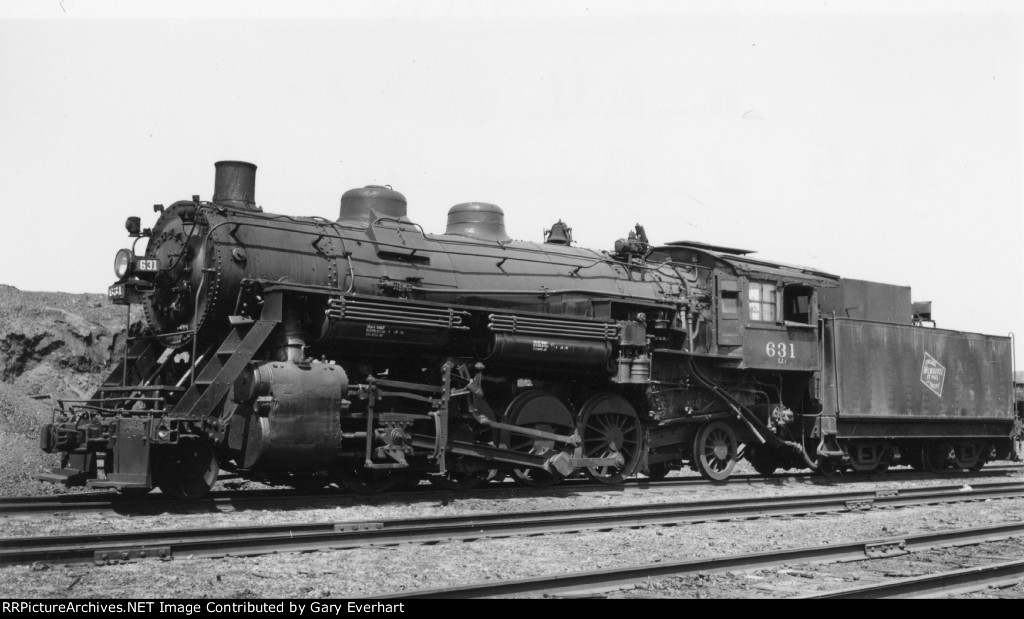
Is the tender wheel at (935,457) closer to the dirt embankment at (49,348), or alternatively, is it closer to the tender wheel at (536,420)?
the tender wheel at (536,420)

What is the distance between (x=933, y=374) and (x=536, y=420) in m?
8.00

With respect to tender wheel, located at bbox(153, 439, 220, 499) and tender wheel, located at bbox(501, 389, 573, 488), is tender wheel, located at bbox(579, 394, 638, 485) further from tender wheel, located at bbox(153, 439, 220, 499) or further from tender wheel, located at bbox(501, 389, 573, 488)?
tender wheel, located at bbox(153, 439, 220, 499)

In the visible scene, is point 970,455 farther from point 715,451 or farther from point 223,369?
point 223,369

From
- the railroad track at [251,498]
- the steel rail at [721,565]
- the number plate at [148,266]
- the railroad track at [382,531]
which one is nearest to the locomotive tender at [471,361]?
the number plate at [148,266]

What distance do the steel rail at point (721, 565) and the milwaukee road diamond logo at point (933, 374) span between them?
23.1 ft

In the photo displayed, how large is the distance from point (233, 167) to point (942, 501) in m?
9.76

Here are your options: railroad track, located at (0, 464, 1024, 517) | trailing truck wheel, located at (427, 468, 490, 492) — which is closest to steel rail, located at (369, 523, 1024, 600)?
railroad track, located at (0, 464, 1024, 517)

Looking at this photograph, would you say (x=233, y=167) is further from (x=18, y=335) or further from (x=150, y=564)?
(x=18, y=335)

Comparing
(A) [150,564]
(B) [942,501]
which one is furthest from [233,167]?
(B) [942,501]

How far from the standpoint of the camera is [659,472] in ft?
47.3

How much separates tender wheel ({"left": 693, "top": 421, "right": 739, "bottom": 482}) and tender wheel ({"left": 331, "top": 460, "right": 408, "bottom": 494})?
4807mm

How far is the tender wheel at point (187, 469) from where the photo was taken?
372 inches

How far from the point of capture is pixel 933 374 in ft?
52.1

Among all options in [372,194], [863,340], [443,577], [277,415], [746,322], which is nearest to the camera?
[443,577]
